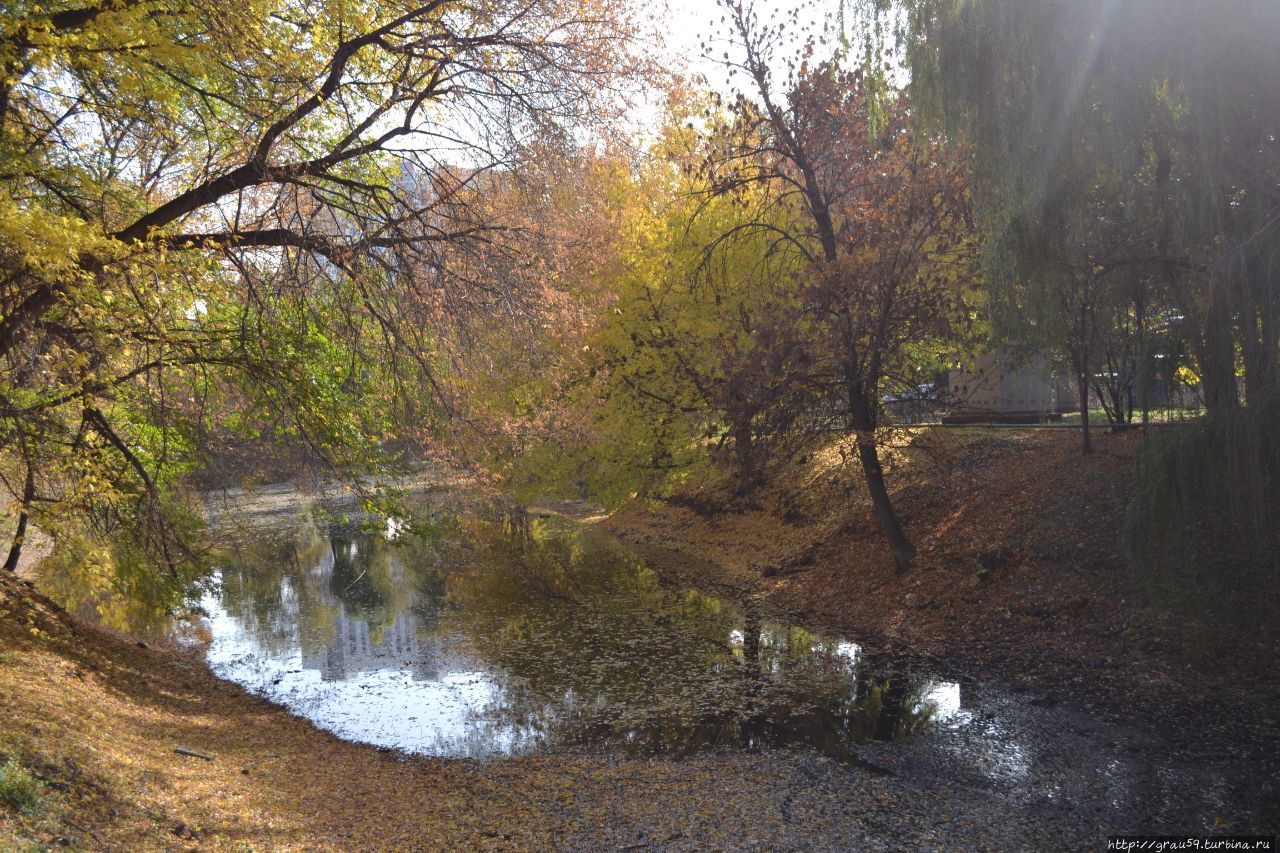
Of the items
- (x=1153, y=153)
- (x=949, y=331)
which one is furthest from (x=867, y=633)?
(x=1153, y=153)

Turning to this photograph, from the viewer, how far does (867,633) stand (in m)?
13.0

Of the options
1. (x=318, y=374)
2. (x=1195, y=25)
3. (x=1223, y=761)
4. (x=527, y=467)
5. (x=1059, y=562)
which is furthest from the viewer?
(x=527, y=467)

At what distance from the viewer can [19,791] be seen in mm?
5383

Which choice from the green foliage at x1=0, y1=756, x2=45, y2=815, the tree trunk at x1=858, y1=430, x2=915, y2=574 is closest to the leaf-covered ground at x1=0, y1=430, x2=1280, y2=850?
the green foliage at x1=0, y1=756, x2=45, y2=815

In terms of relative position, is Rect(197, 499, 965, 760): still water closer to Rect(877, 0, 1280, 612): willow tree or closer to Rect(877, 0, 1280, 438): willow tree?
Rect(877, 0, 1280, 612): willow tree

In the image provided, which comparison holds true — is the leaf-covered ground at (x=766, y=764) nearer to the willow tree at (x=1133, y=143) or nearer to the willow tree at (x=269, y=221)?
the willow tree at (x=269, y=221)

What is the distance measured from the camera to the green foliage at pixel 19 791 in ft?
17.3

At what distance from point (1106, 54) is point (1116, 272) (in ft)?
7.52

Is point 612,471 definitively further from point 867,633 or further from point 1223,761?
point 1223,761

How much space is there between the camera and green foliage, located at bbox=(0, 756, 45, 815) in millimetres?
5263

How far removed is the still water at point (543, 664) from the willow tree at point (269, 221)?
227 cm

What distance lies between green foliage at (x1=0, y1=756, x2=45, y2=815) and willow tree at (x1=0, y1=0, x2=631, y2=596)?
289 cm

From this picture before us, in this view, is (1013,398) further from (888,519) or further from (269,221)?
(269,221)

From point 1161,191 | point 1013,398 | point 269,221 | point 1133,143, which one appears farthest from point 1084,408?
point 269,221
